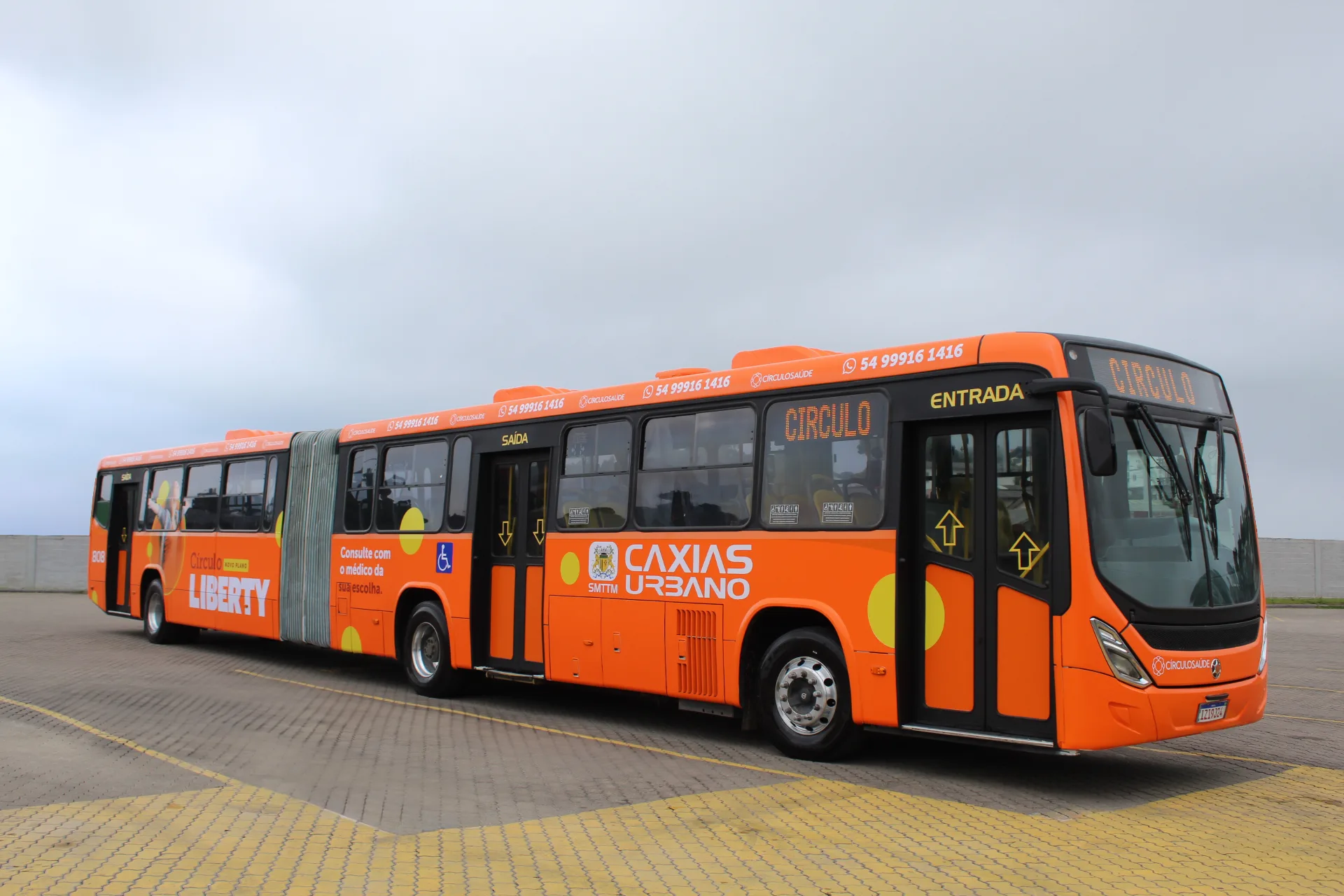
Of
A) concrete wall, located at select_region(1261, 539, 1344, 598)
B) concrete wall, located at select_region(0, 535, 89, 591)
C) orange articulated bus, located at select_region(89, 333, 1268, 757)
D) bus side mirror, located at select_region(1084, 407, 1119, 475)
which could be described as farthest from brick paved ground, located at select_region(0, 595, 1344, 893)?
concrete wall, located at select_region(0, 535, 89, 591)

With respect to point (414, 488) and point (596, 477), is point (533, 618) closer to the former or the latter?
point (596, 477)

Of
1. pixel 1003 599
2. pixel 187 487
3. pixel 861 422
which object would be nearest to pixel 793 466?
pixel 861 422

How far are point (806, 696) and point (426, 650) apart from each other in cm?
583

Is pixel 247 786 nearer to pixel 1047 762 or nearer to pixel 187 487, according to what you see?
pixel 1047 762

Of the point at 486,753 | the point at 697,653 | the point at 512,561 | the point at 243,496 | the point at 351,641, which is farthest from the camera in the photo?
the point at 243,496

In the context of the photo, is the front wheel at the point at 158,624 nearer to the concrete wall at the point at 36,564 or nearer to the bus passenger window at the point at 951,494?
the bus passenger window at the point at 951,494

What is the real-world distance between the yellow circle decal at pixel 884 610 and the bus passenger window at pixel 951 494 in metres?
0.40

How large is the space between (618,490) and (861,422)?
289 cm

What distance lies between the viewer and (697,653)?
10.0 metres

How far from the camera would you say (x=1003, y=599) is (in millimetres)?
8062

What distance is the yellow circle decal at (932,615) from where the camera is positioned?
27.5 feet

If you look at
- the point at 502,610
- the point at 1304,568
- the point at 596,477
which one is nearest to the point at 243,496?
the point at 502,610

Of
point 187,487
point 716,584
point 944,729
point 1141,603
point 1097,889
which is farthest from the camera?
point 187,487

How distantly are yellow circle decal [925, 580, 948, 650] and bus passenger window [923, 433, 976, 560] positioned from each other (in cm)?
31
